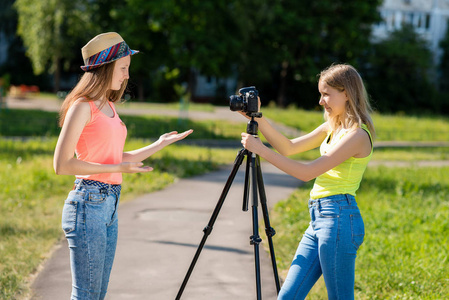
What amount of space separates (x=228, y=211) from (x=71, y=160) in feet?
16.4

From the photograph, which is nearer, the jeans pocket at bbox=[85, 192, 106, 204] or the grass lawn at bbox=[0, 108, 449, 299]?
the jeans pocket at bbox=[85, 192, 106, 204]

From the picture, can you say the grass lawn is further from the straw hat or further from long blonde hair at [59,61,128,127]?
the straw hat

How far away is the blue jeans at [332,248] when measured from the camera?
3111 mm

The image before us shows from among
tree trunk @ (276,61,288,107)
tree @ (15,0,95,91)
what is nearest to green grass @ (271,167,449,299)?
tree @ (15,0,95,91)

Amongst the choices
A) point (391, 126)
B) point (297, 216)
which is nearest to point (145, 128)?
point (297, 216)

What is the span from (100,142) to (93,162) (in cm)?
11

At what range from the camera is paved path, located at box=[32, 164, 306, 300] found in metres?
4.59

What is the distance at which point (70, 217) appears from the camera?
117 inches

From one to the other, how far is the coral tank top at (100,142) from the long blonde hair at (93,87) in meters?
0.06

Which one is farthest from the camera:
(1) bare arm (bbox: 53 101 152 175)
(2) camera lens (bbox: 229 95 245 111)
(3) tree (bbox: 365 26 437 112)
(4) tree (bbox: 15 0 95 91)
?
(3) tree (bbox: 365 26 437 112)

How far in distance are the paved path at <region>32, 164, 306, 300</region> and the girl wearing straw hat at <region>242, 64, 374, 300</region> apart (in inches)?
52.9

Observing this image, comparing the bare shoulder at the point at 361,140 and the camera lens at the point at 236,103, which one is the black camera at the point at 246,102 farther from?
the bare shoulder at the point at 361,140

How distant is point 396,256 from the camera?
18.0ft

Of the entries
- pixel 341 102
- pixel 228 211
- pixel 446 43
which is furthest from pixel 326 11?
pixel 341 102
